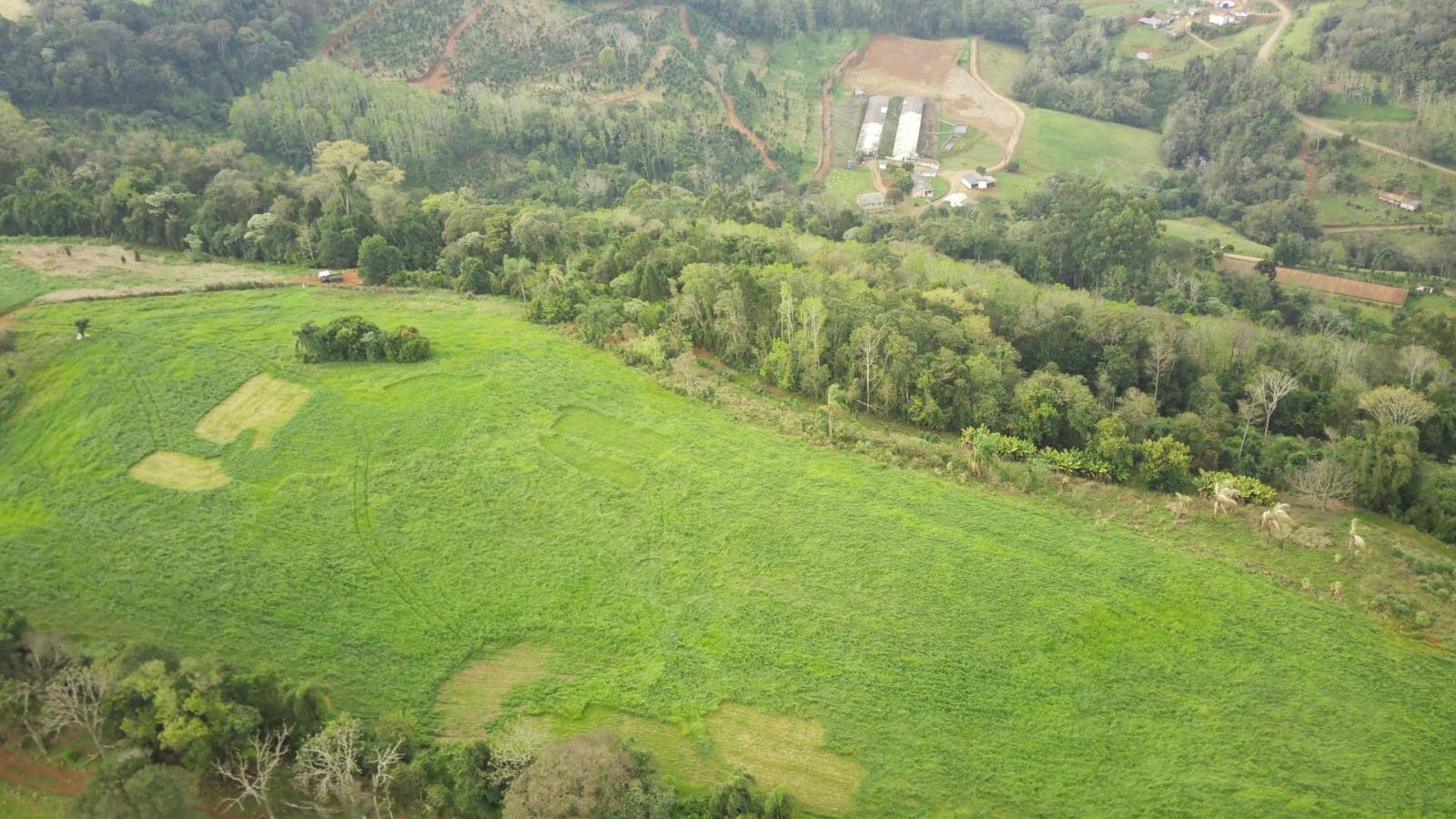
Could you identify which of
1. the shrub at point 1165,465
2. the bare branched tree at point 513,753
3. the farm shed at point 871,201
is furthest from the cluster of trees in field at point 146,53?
the shrub at point 1165,465

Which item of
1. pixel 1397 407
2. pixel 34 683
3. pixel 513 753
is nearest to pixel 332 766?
pixel 513 753

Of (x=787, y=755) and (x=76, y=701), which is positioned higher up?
(x=76, y=701)

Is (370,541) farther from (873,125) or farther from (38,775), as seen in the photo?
(873,125)

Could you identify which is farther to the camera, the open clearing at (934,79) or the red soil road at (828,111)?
the open clearing at (934,79)

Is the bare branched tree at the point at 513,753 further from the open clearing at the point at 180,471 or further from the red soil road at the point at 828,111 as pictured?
the red soil road at the point at 828,111

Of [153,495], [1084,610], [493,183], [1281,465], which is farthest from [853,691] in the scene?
[493,183]
